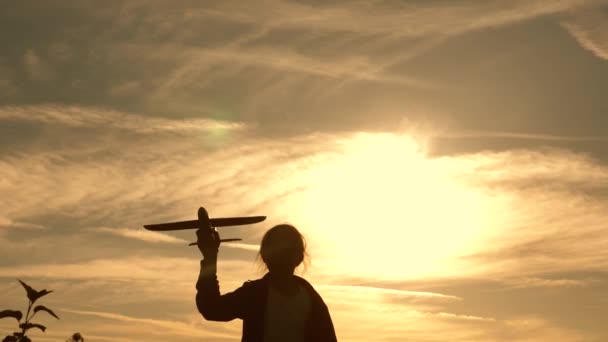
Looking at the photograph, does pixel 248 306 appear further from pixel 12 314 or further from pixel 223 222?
pixel 12 314

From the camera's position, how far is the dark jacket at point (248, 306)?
977cm

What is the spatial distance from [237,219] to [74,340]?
3458mm

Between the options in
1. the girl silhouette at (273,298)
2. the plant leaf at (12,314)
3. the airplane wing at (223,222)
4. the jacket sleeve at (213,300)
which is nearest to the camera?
the jacket sleeve at (213,300)

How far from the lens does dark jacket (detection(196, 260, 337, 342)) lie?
9773 millimetres

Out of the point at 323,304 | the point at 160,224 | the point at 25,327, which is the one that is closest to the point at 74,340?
the point at 25,327

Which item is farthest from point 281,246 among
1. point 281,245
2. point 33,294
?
point 33,294

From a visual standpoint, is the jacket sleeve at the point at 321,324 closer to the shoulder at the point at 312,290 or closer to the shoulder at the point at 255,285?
the shoulder at the point at 312,290

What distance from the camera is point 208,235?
32.6 ft

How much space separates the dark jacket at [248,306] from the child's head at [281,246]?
262 millimetres

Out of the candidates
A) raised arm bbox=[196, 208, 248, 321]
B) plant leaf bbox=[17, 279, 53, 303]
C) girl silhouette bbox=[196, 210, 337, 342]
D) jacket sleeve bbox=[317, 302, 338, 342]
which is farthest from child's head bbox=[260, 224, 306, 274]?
plant leaf bbox=[17, 279, 53, 303]

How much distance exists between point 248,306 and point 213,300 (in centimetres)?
57

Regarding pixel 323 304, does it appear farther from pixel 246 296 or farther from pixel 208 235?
pixel 208 235

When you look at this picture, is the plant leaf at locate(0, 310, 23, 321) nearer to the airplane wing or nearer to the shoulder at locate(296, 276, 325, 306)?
the airplane wing

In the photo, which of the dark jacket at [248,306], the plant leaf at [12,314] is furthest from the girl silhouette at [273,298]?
the plant leaf at [12,314]
